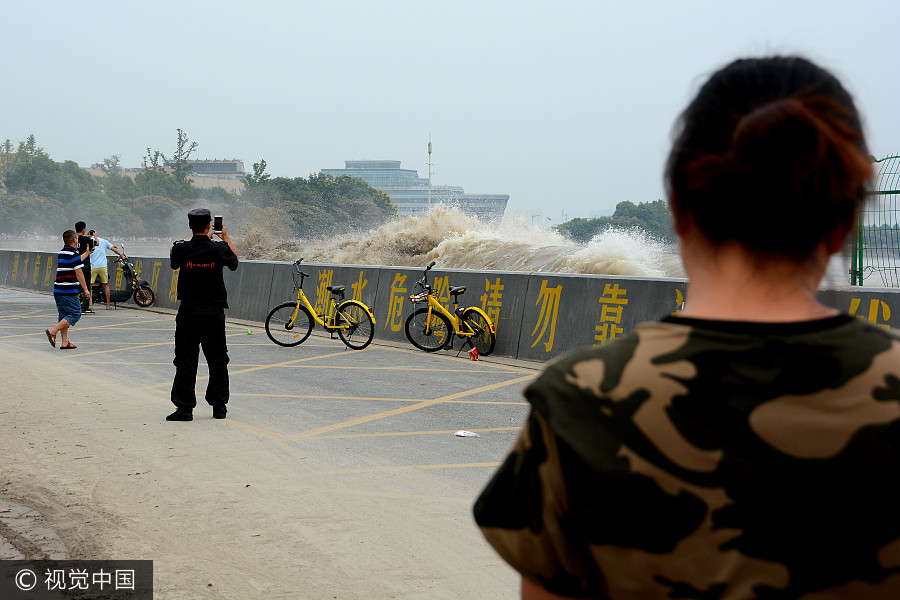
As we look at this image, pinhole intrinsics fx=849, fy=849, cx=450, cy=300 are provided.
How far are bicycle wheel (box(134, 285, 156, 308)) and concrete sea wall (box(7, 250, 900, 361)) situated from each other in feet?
12.4

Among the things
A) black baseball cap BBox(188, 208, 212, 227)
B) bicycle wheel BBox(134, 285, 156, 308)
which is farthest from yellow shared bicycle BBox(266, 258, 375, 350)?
bicycle wheel BBox(134, 285, 156, 308)

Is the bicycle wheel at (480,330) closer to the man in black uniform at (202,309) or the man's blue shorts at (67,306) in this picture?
the man in black uniform at (202,309)

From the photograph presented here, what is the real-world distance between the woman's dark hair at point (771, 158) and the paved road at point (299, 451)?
3156mm

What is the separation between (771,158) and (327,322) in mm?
13142

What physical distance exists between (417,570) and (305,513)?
112 centimetres

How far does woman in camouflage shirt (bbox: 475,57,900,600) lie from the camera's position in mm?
1137

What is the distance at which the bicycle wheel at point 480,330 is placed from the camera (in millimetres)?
13141

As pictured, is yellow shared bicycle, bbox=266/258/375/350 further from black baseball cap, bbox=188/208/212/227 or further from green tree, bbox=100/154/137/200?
green tree, bbox=100/154/137/200

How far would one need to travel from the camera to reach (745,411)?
114cm

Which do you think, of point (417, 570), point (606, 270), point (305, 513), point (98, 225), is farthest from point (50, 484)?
point (98, 225)

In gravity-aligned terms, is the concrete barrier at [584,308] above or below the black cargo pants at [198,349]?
above

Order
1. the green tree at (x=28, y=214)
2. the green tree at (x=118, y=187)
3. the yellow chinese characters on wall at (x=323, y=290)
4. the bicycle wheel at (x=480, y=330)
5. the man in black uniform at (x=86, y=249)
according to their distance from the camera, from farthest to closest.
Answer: the green tree at (x=118, y=187), the green tree at (x=28, y=214), the man in black uniform at (x=86, y=249), the yellow chinese characters on wall at (x=323, y=290), the bicycle wheel at (x=480, y=330)

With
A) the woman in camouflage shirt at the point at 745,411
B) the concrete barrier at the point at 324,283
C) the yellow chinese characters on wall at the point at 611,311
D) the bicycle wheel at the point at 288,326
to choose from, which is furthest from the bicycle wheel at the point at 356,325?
the woman in camouflage shirt at the point at 745,411

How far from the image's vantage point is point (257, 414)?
8.29 metres
